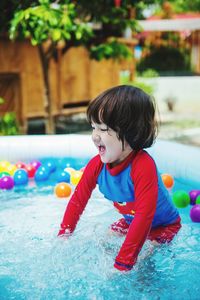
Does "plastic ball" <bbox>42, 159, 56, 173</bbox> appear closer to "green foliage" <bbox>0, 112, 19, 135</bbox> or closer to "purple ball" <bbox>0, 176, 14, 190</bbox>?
Answer: "purple ball" <bbox>0, 176, 14, 190</bbox>

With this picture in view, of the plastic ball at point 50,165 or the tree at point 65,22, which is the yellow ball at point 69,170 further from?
the tree at point 65,22

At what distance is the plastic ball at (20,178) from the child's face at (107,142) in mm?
2299

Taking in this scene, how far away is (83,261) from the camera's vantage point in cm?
262

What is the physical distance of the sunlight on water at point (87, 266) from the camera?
2318 mm

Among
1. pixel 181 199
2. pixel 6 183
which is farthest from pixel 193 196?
pixel 6 183

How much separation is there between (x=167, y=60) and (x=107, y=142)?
69.8 ft

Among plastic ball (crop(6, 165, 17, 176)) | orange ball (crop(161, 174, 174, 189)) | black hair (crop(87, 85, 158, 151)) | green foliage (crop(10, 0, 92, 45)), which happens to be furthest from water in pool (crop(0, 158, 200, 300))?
green foliage (crop(10, 0, 92, 45))

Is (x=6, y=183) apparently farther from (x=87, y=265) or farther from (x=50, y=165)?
(x=87, y=265)

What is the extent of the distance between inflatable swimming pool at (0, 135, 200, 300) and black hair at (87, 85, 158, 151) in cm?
69

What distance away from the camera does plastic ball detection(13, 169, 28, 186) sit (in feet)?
14.8

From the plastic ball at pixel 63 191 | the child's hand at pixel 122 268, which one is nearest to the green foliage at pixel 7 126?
the plastic ball at pixel 63 191

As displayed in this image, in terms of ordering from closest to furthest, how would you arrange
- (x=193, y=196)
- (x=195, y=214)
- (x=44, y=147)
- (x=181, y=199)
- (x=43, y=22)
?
1. (x=195, y=214)
2. (x=181, y=199)
3. (x=193, y=196)
4. (x=44, y=147)
5. (x=43, y=22)

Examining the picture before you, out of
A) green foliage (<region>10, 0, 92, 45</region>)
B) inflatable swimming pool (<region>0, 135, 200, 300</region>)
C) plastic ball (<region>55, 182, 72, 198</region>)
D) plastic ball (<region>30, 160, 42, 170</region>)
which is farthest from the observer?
green foliage (<region>10, 0, 92, 45</region>)

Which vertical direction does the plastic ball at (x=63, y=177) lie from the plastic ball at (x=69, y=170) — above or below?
below
